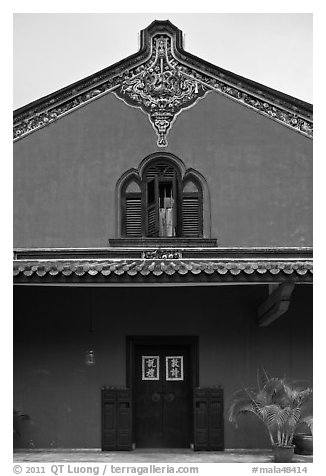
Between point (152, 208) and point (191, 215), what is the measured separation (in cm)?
63

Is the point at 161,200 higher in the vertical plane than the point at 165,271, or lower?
higher

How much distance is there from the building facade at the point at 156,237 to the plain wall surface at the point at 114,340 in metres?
0.02

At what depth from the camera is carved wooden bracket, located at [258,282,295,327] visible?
11539mm

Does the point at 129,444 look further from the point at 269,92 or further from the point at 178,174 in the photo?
the point at 269,92

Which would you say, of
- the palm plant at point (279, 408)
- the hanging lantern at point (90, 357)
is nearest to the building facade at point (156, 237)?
the hanging lantern at point (90, 357)

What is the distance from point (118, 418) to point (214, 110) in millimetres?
5150

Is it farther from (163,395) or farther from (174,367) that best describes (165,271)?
(163,395)

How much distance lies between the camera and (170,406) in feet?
42.6

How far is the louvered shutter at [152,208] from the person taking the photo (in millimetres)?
13359

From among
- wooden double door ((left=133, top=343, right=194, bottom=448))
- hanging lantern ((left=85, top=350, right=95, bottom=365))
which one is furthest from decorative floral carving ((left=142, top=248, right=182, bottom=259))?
hanging lantern ((left=85, top=350, right=95, bottom=365))

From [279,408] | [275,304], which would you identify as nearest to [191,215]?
[275,304]

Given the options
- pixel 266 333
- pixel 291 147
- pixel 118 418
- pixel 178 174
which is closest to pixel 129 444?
pixel 118 418

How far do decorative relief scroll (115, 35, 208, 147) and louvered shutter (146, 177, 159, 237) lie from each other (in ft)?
3.08

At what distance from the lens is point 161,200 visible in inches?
532
